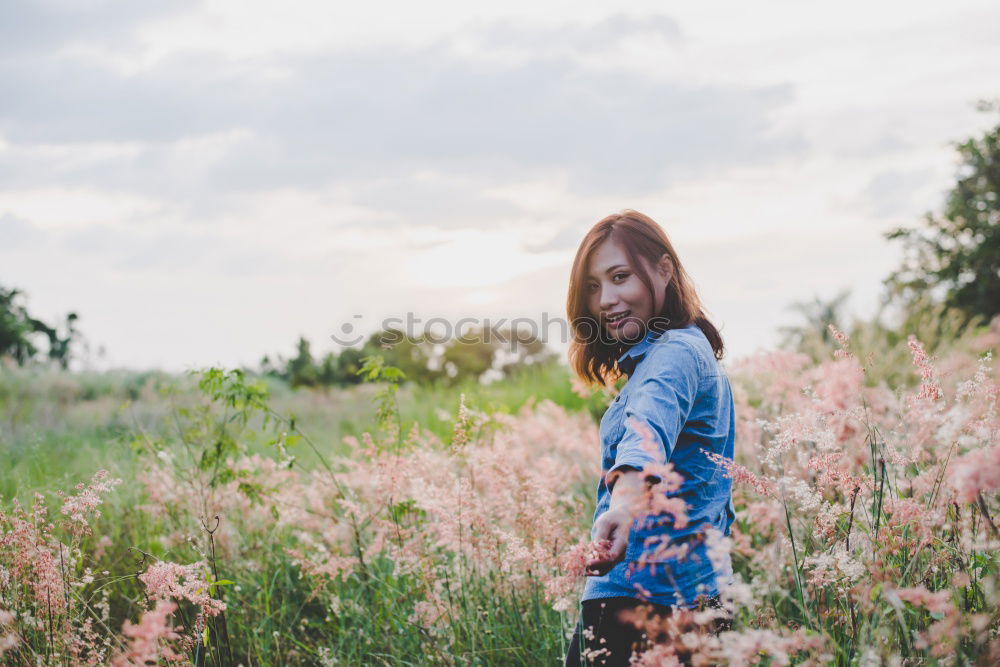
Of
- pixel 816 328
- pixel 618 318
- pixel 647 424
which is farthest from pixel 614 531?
pixel 816 328

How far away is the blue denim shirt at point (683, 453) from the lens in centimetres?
209

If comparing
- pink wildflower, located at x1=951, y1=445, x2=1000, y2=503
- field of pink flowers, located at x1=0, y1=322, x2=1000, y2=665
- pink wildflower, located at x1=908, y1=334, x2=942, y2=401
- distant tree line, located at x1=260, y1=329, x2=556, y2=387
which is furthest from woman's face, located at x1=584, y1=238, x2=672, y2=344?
distant tree line, located at x1=260, y1=329, x2=556, y2=387

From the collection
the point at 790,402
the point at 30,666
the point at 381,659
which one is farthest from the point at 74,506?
the point at 790,402

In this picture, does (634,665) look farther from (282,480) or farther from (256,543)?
(282,480)

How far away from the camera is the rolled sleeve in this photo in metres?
1.78

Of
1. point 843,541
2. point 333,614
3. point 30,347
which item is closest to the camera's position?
point 843,541

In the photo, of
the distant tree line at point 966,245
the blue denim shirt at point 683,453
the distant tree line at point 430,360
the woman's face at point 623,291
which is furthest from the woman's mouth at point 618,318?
the distant tree line at point 966,245

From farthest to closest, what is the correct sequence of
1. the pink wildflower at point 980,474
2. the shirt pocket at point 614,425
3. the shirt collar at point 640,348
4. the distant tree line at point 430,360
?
the distant tree line at point 430,360 < the shirt collar at point 640,348 < the shirt pocket at point 614,425 < the pink wildflower at point 980,474

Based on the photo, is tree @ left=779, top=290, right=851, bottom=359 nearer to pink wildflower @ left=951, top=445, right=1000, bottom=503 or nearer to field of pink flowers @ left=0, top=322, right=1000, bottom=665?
field of pink flowers @ left=0, top=322, right=1000, bottom=665

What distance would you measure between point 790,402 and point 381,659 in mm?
2958

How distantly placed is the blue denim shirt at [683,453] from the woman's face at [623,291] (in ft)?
0.65

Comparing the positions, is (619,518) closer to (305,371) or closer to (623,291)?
(623,291)

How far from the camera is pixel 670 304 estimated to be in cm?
269

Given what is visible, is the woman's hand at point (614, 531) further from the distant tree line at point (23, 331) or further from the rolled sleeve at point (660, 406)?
the distant tree line at point (23, 331)
